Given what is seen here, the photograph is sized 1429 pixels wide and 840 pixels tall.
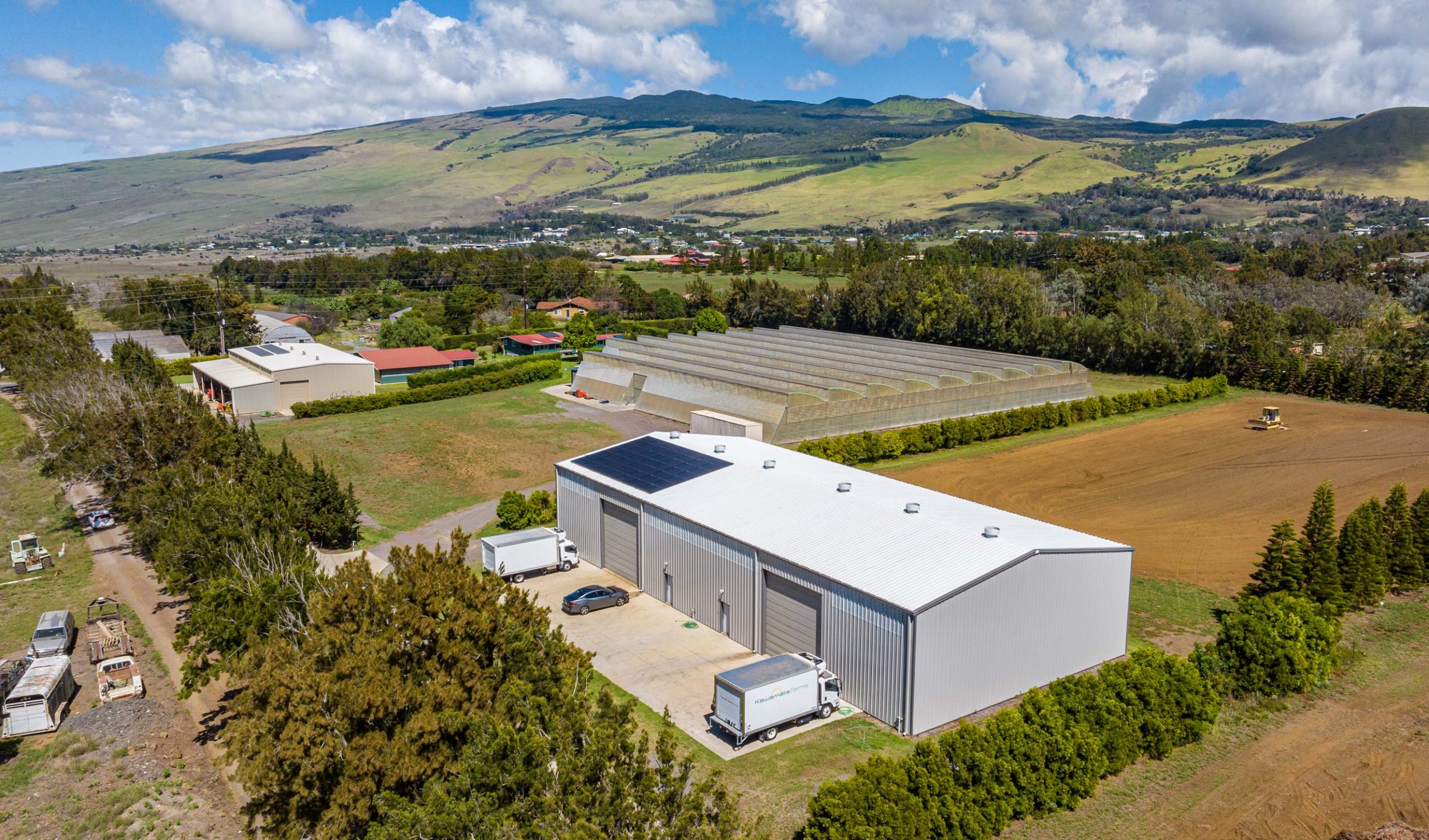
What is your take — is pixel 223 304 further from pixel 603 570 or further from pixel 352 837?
pixel 352 837

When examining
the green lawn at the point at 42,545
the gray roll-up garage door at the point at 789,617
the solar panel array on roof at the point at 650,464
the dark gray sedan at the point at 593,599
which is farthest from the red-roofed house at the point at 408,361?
the gray roll-up garage door at the point at 789,617

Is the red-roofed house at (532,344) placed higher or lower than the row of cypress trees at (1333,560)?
higher

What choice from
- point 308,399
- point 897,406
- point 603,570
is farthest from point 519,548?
point 308,399

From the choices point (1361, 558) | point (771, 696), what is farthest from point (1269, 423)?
point (771, 696)

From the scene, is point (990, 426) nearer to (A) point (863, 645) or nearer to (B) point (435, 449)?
(B) point (435, 449)

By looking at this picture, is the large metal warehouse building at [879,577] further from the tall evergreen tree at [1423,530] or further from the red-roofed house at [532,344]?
the red-roofed house at [532,344]

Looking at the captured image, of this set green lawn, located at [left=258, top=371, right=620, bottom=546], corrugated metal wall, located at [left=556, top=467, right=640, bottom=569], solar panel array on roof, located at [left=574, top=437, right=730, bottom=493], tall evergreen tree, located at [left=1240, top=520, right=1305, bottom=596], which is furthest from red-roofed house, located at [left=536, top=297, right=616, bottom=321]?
tall evergreen tree, located at [left=1240, top=520, right=1305, bottom=596]
